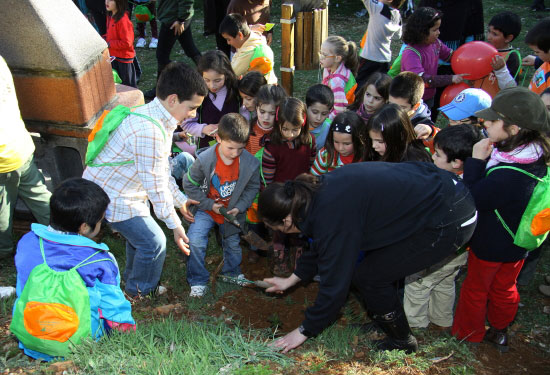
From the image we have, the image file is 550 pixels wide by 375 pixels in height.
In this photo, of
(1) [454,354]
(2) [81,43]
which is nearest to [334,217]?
(1) [454,354]

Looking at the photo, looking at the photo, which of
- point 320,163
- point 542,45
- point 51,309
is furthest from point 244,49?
point 51,309

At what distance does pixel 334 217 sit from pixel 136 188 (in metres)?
1.58

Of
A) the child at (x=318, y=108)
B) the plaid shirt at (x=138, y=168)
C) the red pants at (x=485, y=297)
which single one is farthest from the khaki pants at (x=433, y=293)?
the plaid shirt at (x=138, y=168)

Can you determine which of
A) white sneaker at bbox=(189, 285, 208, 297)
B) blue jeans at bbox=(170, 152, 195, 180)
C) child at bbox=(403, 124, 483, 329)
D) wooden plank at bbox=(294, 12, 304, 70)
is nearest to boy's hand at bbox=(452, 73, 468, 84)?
child at bbox=(403, 124, 483, 329)

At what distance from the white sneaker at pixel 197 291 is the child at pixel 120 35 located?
4.39 meters

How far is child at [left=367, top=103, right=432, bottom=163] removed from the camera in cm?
352

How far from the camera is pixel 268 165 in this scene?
4227mm

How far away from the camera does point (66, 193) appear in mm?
2807

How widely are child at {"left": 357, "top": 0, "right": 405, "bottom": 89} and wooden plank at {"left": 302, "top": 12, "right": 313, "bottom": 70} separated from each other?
1530 mm

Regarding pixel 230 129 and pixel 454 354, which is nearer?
pixel 454 354

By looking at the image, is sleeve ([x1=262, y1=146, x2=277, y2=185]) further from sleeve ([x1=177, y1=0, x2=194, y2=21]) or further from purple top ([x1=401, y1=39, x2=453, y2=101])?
sleeve ([x1=177, y1=0, x2=194, y2=21])

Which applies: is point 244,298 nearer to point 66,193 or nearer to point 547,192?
point 66,193

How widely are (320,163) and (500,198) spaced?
4.80ft

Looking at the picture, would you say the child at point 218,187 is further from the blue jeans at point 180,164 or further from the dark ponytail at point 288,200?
the dark ponytail at point 288,200
